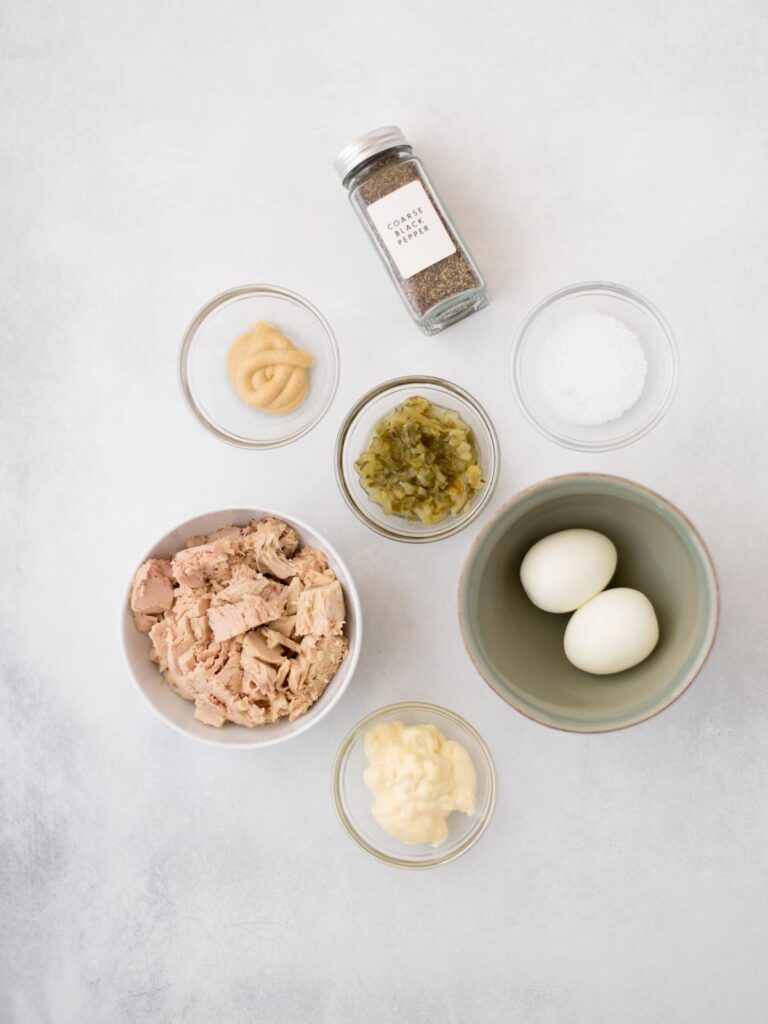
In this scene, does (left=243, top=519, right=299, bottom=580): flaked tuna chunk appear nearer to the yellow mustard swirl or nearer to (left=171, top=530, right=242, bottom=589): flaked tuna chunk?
(left=171, top=530, right=242, bottom=589): flaked tuna chunk

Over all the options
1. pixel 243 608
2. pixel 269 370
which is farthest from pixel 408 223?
pixel 243 608

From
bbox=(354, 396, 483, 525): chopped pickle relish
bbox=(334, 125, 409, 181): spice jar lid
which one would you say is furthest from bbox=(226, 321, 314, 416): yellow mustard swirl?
bbox=(334, 125, 409, 181): spice jar lid

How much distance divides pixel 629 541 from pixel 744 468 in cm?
36

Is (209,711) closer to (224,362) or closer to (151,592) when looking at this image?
(151,592)

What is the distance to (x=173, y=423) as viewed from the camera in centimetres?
151

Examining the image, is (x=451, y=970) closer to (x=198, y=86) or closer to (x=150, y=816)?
(x=150, y=816)

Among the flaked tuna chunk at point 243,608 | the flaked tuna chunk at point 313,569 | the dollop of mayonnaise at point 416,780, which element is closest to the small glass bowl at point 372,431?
the flaked tuna chunk at point 313,569

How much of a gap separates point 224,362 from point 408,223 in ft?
1.42

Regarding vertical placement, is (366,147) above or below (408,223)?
above

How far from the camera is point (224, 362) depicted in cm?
149

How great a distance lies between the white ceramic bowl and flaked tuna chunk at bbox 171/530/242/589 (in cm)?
4

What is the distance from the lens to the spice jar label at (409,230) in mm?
1322

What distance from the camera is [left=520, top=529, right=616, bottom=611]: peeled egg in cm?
119

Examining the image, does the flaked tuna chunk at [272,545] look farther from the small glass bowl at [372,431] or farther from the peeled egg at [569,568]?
the peeled egg at [569,568]
